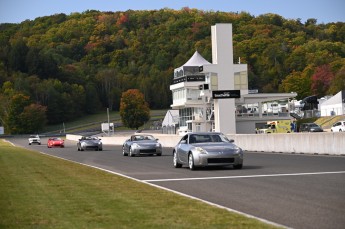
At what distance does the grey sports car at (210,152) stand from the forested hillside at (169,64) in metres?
114

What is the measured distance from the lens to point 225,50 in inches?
2623

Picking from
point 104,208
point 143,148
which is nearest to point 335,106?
point 143,148

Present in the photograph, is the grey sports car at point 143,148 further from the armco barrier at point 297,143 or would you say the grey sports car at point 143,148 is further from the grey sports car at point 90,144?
the grey sports car at point 90,144

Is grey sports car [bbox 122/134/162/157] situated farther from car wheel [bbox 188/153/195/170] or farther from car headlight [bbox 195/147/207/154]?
car headlight [bbox 195/147/207/154]

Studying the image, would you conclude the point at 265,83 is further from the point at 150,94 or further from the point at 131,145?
the point at 131,145

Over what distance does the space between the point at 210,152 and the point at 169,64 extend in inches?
6641

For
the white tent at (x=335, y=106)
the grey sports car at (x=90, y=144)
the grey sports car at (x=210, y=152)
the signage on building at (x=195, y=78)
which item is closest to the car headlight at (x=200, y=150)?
the grey sports car at (x=210, y=152)

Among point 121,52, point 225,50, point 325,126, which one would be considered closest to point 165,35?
point 121,52

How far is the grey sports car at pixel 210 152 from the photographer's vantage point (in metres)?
21.7

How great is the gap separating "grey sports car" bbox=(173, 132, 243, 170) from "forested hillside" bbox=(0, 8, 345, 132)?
114 meters

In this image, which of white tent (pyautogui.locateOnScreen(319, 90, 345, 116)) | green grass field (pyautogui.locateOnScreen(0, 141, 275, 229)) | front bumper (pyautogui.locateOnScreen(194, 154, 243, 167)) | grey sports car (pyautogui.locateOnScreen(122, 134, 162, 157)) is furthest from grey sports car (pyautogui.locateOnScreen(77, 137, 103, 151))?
white tent (pyautogui.locateOnScreen(319, 90, 345, 116))

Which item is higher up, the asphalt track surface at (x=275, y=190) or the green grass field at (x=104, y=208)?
the green grass field at (x=104, y=208)

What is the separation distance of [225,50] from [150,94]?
12392 cm

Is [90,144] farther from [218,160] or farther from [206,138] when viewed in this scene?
[218,160]
